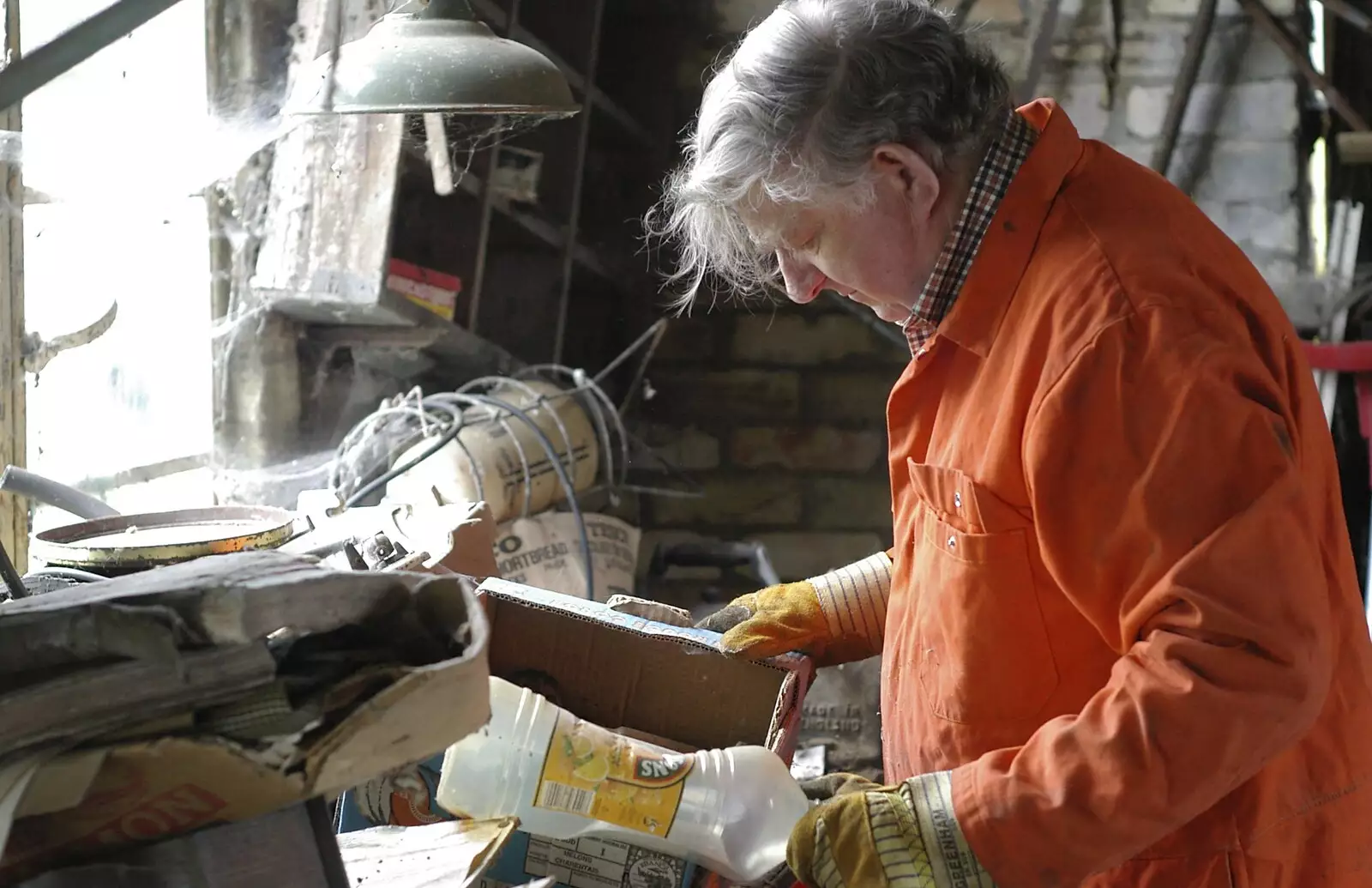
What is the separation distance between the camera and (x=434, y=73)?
1500 mm

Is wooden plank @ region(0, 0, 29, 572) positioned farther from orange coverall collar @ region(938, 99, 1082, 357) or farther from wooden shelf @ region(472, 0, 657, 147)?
orange coverall collar @ region(938, 99, 1082, 357)

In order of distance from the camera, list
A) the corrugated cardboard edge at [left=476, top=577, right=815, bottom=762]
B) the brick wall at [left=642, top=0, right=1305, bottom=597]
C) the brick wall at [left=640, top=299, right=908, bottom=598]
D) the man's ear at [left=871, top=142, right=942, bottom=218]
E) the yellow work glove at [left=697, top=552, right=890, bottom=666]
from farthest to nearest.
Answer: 1. the brick wall at [left=640, top=299, right=908, bottom=598]
2. the brick wall at [left=642, top=0, right=1305, bottom=597]
3. the yellow work glove at [left=697, top=552, right=890, bottom=666]
4. the corrugated cardboard edge at [left=476, top=577, right=815, bottom=762]
5. the man's ear at [left=871, top=142, right=942, bottom=218]

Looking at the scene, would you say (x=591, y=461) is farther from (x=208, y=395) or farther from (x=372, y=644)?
(x=372, y=644)

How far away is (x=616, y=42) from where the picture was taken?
388cm

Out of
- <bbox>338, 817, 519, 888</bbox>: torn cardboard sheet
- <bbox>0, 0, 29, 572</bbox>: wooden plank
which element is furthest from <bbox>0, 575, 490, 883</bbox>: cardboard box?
<bbox>0, 0, 29, 572</bbox>: wooden plank

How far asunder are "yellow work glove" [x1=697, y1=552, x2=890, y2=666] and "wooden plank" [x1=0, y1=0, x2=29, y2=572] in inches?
46.8

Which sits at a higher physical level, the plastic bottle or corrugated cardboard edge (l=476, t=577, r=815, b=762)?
the plastic bottle

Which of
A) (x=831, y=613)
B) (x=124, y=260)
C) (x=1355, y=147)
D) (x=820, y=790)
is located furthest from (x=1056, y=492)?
(x=1355, y=147)

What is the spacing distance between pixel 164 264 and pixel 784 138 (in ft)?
5.82

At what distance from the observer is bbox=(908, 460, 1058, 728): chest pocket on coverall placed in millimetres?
1133

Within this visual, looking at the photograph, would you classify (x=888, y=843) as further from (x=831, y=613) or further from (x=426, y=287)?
(x=426, y=287)

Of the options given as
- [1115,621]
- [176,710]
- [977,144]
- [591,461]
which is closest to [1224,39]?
[591,461]

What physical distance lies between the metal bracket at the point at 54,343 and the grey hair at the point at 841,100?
1.35m

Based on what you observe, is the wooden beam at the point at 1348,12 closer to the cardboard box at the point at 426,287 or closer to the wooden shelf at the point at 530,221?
the wooden shelf at the point at 530,221
